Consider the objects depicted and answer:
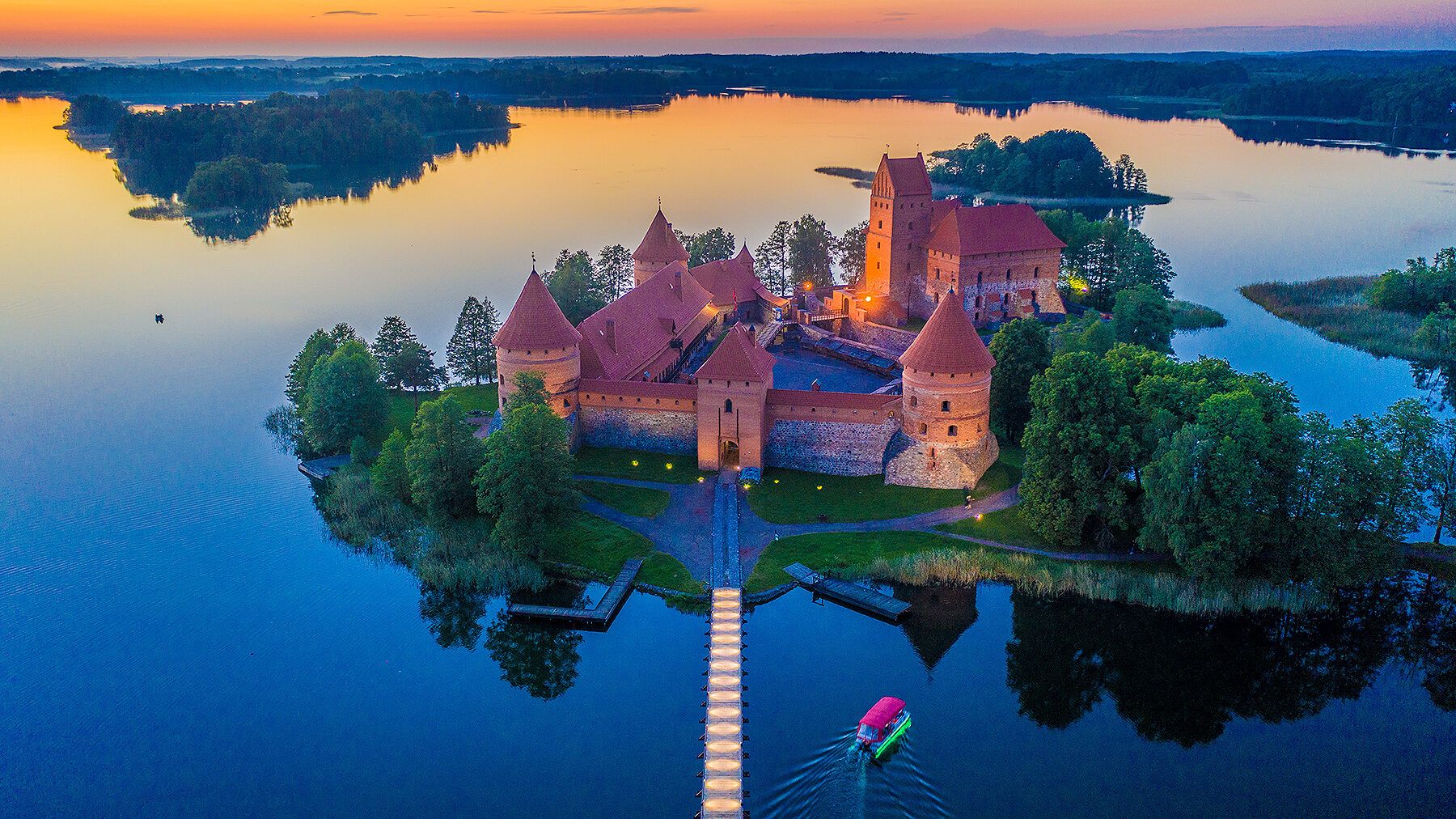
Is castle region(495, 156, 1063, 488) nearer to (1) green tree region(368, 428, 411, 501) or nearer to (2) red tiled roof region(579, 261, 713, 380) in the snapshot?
(2) red tiled roof region(579, 261, 713, 380)

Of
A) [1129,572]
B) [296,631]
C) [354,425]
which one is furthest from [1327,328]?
[296,631]

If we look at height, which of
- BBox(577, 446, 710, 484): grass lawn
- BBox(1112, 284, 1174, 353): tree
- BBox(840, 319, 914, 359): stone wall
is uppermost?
BBox(1112, 284, 1174, 353): tree

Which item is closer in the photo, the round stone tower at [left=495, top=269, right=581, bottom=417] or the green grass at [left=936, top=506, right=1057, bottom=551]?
the green grass at [left=936, top=506, right=1057, bottom=551]

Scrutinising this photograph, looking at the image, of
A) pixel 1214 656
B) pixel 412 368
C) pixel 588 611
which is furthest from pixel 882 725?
pixel 412 368

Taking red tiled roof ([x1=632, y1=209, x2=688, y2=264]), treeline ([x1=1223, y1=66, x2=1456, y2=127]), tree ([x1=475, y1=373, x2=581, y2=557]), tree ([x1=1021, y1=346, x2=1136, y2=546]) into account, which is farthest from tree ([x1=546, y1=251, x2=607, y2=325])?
treeline ([x1=1223, y1=66, x2=1456, y2=127])

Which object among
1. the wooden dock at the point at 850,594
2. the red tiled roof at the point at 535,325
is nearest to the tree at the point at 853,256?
the red tiled roof at the point at 535,325

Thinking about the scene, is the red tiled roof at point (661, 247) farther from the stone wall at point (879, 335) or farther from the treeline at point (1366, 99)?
the treeline at point (1366, 99)
